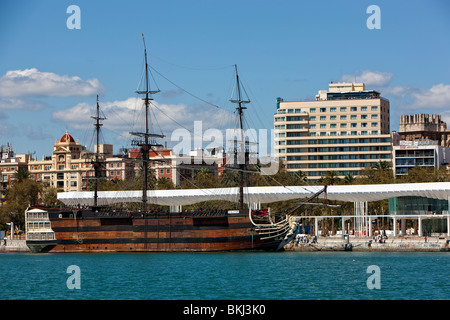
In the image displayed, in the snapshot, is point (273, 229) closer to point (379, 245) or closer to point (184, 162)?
point (379, 245)

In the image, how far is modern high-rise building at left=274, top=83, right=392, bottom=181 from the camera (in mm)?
167125

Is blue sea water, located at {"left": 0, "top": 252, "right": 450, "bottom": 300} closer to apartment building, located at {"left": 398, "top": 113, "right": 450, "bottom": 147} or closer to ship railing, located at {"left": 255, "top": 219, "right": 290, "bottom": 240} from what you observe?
ship railing, located at {"left": 255, "top": 219, "right": 290, "bottom": 240}

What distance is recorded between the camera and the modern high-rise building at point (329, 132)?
167 m

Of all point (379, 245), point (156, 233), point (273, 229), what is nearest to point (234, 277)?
point (273, 229)

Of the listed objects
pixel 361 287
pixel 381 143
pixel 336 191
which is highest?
pixel 381 143

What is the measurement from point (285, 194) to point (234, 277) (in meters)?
44.3

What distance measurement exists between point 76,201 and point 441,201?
169ft

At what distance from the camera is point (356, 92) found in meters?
179

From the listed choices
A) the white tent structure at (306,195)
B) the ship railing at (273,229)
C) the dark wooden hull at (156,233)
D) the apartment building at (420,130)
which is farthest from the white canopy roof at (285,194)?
the apartment building at (420,130)

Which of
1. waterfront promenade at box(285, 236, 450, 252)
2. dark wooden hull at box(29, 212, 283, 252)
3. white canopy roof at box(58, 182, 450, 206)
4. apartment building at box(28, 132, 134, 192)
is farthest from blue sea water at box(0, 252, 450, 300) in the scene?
apartment building at box(28, 132, 134, 192)

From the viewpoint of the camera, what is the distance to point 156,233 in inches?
Answer: 3420

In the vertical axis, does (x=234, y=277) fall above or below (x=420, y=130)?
below
